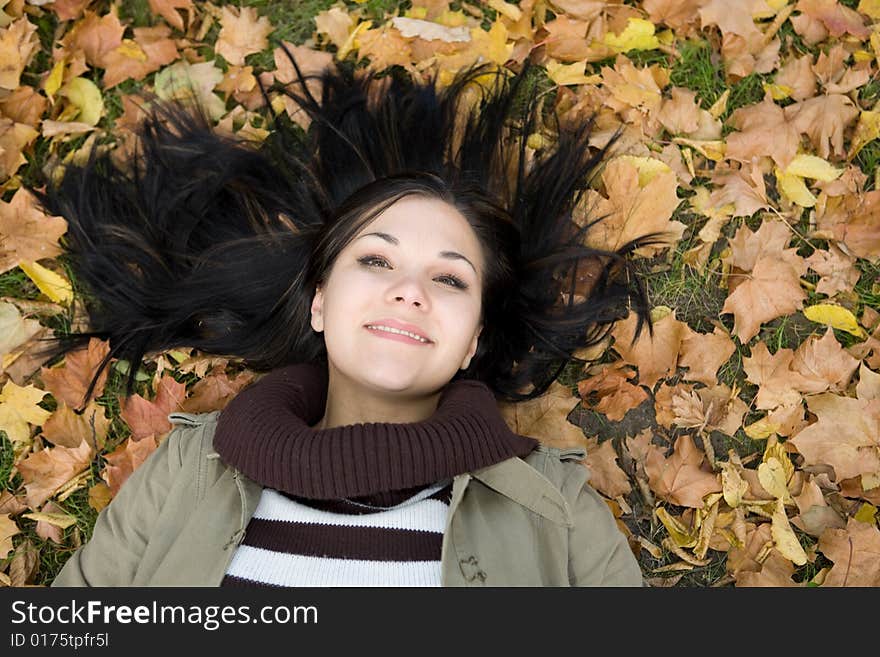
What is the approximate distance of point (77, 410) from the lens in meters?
3.21

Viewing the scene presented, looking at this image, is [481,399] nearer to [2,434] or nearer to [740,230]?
A: [740,230]

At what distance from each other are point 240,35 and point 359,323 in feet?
4.99

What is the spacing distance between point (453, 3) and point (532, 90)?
477 mm

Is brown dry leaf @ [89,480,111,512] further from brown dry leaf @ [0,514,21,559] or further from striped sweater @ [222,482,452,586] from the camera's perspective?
striped sweater @ [222,482,452,586]

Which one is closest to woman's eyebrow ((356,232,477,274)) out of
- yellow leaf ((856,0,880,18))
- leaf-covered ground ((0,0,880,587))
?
leaf-covered ground ((0,0,880,587))

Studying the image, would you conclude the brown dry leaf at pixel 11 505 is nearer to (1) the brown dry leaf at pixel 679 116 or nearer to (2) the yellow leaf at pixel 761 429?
(2) the yellow leaf at pixel 761 429

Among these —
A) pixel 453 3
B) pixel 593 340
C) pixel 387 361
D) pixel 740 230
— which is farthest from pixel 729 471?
pixel 453 3

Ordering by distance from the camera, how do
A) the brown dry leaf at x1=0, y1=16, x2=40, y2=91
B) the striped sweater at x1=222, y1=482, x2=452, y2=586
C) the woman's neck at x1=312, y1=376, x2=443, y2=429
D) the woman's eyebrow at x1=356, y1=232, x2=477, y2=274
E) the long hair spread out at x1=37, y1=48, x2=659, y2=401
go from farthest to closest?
the brown dry leaf at x1=0, y1=16, x2=40, y2=91 → the long hair spread out at x1=37, y1=48, x2=659, y2=401 → the woman's neck at x1=312, y1=376, x2=443, y2=429 → the woman's eyebrow at x1=356, y1=232, x2=477, y2=274 → the striped sweater at x1=222, y1=482, x2=452, y2=586

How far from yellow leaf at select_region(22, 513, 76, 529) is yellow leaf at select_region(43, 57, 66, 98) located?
151cm

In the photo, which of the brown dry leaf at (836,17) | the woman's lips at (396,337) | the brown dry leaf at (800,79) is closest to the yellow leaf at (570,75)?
the brown dry leaf at (800,79)

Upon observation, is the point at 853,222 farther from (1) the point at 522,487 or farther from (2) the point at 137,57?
(2) the point at 137,57

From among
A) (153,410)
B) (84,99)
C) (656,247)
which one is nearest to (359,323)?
(153,410)

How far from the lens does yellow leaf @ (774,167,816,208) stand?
3.26m

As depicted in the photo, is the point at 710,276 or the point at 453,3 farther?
the point at 453,3
